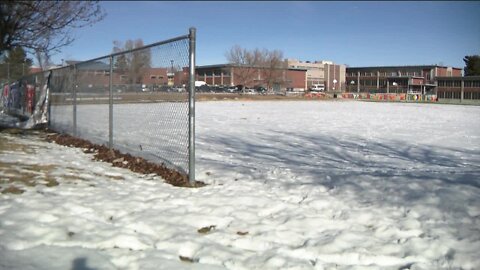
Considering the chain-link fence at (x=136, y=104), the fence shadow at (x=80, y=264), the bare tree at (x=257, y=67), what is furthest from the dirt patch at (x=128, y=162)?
the bare tree at (x=257, y=67)

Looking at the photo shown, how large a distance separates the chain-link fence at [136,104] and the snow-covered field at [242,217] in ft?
2.82

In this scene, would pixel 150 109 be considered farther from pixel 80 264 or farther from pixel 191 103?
pixel 80 264

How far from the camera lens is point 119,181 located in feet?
23.3

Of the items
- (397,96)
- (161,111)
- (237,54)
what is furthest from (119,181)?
(237,54)

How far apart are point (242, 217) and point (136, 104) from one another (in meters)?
4.99

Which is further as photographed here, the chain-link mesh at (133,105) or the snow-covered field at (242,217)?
the chain-link mesh at (133,105)

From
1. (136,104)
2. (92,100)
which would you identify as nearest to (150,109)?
(136,104)

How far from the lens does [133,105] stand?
31.5ft

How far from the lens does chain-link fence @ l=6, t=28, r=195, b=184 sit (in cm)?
743

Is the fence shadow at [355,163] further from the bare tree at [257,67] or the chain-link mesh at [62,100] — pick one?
the bare tree at [257,67]

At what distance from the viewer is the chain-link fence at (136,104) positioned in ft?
24.4

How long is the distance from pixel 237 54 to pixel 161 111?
390ft

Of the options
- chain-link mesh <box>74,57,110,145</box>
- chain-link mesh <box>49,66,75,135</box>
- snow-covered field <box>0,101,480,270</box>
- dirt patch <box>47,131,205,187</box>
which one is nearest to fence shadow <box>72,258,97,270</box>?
snow-covered field <box>0,101,480,270</box>

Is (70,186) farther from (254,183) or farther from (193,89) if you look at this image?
(254,183)
